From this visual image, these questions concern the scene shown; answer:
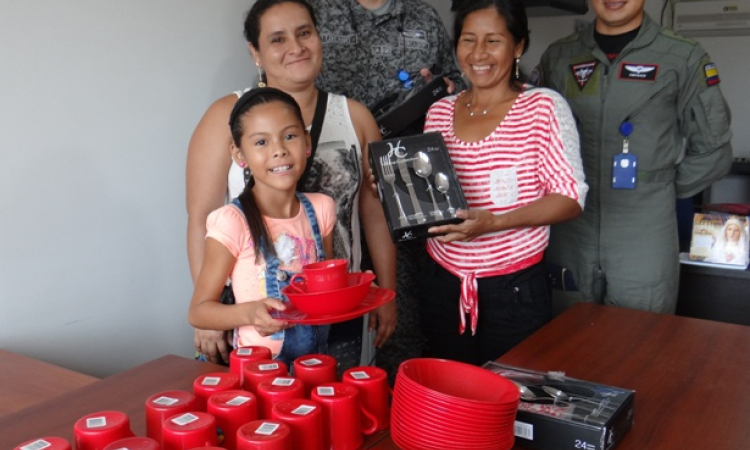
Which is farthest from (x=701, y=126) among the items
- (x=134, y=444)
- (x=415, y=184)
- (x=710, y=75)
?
(x=134, y=444)

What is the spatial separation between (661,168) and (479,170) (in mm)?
710

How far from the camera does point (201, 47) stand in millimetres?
2221

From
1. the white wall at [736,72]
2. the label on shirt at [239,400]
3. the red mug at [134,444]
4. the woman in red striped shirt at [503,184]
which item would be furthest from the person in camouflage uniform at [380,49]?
the white wall at [736,72]

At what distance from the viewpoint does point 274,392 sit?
1108 millimetres

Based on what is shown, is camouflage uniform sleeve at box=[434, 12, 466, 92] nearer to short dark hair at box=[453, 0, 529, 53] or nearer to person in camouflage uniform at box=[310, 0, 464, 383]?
person in camouflage uniform at box=[310, 0, 464, 383]

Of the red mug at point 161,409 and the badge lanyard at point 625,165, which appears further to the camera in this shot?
the badge lanyard at point 625,165

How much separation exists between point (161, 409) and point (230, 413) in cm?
11

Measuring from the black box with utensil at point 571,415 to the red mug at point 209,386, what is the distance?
19.0 inches

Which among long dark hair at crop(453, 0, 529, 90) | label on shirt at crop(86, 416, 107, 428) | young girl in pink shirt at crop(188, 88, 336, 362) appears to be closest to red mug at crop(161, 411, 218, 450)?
label on shirt at crop(86, 416, 107, 428)

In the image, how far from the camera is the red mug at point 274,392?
1.11 metres

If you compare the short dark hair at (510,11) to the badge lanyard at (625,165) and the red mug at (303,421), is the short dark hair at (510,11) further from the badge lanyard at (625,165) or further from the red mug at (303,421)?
the red mug at (303,421)

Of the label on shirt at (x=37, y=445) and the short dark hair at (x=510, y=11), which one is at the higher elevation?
the short dark hair at (x=510, y=11)

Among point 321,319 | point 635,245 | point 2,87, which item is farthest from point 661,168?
point 2,87

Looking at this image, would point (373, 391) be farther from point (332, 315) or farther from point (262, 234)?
point (262, 234)
